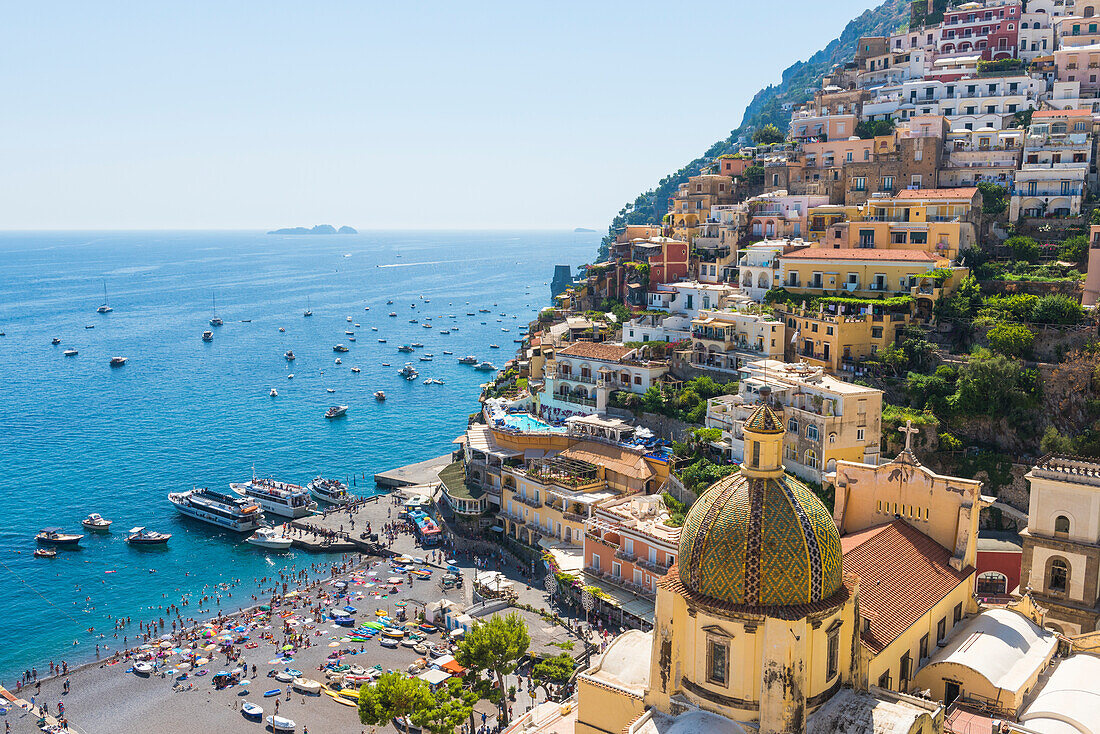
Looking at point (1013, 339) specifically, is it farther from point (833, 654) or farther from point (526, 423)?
point (833, 654)

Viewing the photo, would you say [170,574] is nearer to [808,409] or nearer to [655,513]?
[655,513]

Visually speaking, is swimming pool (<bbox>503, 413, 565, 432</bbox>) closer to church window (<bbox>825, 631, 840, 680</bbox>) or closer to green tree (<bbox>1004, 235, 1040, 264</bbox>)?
green tree (<bbox>1004, 235, 1040, 264</bbox>)

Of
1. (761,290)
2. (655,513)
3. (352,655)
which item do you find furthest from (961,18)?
(352,655)

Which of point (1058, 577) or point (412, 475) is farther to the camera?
point (412, 475)

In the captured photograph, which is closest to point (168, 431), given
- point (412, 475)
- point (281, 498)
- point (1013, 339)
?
point (281, 498)

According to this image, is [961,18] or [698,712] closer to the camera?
[698,712]

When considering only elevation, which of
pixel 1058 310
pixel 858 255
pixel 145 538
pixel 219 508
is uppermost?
pixel 858 255

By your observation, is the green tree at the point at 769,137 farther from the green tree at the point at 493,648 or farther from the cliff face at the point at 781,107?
the green tree at the point at 493,648
